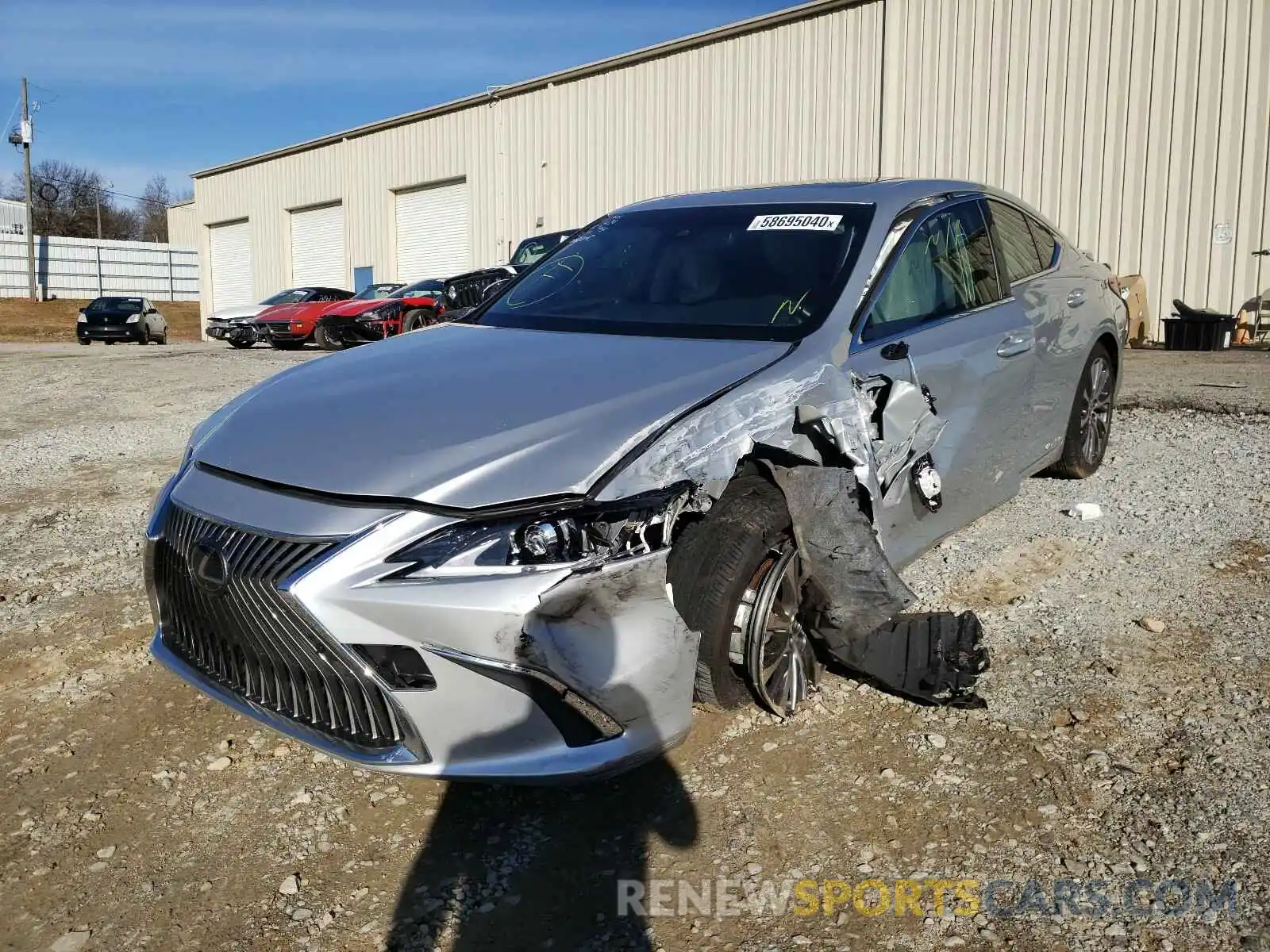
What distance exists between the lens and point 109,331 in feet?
90.5

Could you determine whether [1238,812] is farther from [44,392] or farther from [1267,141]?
[1267,141]

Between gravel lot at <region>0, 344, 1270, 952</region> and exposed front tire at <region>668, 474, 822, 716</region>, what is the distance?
23 cm

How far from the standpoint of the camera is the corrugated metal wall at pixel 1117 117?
48.2ft

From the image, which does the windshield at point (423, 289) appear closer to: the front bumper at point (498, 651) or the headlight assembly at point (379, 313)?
the headlight assembly at point (379, 313)

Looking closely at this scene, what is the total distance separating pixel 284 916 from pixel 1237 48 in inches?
660

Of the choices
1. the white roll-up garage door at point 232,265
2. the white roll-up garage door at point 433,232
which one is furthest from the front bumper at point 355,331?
the white roll-up garage door at point 232,265

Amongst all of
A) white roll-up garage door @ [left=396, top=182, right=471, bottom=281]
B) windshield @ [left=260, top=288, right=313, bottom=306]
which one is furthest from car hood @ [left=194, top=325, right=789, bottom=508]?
white roll-up garage door @ [left=396, top=182, right=471, bottom=281]

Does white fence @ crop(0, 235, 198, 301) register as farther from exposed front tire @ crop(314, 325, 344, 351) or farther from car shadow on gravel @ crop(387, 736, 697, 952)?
car shadow on gravel @ crop(387, 736, 697, 952)

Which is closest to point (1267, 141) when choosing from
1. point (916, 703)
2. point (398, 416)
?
point (916, 703)

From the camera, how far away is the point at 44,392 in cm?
1086

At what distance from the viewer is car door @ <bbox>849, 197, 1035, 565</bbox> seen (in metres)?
3.41

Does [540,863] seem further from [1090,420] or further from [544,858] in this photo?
[1090,420]

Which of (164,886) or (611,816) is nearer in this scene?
(164,886)

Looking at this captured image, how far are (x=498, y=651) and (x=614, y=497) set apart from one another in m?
0.46
